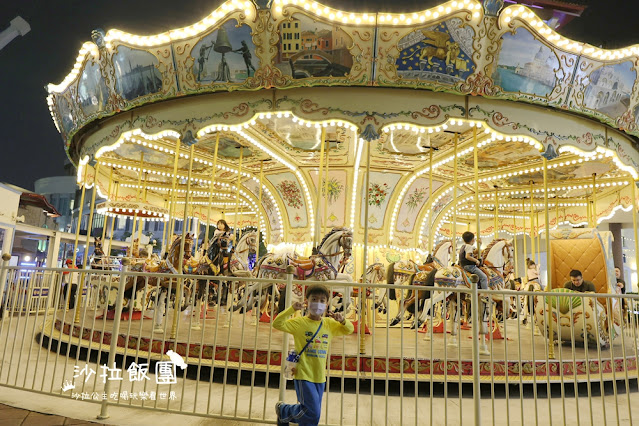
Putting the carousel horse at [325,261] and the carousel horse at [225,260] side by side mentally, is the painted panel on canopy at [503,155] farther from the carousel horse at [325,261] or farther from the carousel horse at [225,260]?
the carousel horse at [225,260]

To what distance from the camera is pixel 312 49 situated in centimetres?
507

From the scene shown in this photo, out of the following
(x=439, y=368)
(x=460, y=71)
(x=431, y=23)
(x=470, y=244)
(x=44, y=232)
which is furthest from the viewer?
(x=44, y=232)

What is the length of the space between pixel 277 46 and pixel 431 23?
177 centimetres

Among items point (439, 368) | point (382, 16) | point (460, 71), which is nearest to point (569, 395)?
point (439, 368)

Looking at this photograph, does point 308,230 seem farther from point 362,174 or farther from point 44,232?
point 44,232

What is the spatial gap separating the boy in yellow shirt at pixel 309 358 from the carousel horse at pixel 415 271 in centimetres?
334

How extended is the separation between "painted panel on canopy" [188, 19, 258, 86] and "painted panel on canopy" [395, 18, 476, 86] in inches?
70.2

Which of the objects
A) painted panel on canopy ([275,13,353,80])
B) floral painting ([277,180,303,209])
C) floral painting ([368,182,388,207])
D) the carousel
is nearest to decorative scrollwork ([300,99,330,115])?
the carousel

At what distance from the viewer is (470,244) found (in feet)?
19.6

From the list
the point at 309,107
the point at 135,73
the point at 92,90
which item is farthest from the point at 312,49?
the point at 92,90

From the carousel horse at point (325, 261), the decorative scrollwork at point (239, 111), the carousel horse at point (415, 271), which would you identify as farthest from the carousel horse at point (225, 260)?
the carousel horse at point (415, 271)

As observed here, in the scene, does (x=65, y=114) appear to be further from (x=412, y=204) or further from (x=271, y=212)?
(x=412, y=204)

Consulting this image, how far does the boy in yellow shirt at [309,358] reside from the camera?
264 centimetres

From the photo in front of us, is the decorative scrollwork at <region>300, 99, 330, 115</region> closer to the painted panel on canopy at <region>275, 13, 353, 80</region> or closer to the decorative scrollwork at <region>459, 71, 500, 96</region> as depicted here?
the painted panel on canopy at <region>275, 13, 353, 80</region>
